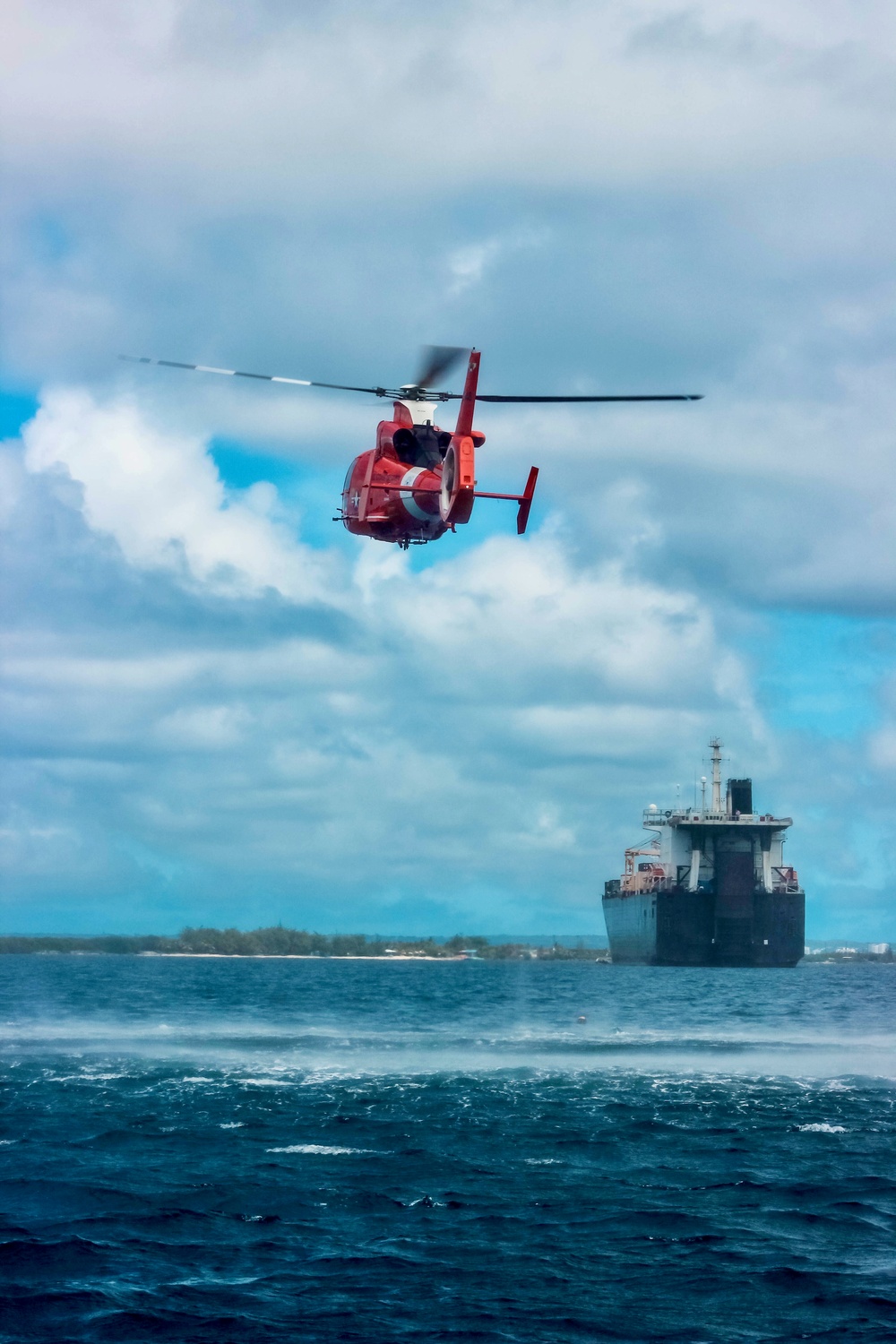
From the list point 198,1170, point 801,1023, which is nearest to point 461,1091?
point 198,1170

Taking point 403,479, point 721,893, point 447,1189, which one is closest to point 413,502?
point 403,479

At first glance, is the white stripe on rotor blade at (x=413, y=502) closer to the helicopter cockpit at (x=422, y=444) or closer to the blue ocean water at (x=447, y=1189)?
the helicopter cockpit at (x=422, y=444)

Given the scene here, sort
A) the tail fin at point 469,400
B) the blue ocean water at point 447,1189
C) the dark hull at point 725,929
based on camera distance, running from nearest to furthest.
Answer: the blue ocean water at point 447,1189, the tail fin at point 469,400, the dark hull at point 725,929

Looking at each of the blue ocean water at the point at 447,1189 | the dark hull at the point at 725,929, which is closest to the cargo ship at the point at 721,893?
the dark hull at the point at 725,929

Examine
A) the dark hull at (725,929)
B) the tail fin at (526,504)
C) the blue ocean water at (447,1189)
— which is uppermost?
the tail fin at (526,504)

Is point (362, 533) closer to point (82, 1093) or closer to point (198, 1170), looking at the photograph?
point (198, 1170)

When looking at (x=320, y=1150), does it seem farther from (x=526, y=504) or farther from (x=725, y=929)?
(x=725, y=929)
